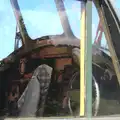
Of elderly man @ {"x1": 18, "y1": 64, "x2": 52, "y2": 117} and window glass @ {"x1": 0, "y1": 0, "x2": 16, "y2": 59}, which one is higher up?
window glass @ {"x1": 0, "y1": 0, "x2": 16, "y2": 59}

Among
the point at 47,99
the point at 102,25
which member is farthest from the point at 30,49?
the point at 102,25

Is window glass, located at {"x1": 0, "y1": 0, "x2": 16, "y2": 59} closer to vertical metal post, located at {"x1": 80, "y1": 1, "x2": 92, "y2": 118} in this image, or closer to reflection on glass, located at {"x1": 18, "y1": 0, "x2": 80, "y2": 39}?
reflection on glass, located at {"x1": 18, "y1": 0, "x2": 80, "y2": 39}

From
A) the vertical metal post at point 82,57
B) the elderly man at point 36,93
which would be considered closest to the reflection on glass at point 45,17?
the vertical metal post at point 82,57

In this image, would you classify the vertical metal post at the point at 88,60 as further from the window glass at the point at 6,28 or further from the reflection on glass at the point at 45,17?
the window glass at the point at 6,28

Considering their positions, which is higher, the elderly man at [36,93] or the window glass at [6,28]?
the window glass at [6,28]

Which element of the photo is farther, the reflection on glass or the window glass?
the reflection on glass

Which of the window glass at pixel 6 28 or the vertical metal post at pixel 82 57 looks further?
the vertical metal post at pixel 82 57

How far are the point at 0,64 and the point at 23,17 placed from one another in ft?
1.36

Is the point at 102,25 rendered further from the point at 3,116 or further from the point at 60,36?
the point at 3,116

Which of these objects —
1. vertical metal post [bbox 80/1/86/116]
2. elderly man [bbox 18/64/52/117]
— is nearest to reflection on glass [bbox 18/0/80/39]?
vertical metal post [bbox 80/1/86/116]

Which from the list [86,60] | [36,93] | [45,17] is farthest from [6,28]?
[86,60]

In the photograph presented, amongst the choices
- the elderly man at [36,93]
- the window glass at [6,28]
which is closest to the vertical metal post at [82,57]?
the elderly man at [36,93]

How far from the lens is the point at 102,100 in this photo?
10.7ft

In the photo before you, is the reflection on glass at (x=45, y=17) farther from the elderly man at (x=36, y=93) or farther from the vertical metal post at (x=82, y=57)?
the elderly man at (x=36, y=93)
